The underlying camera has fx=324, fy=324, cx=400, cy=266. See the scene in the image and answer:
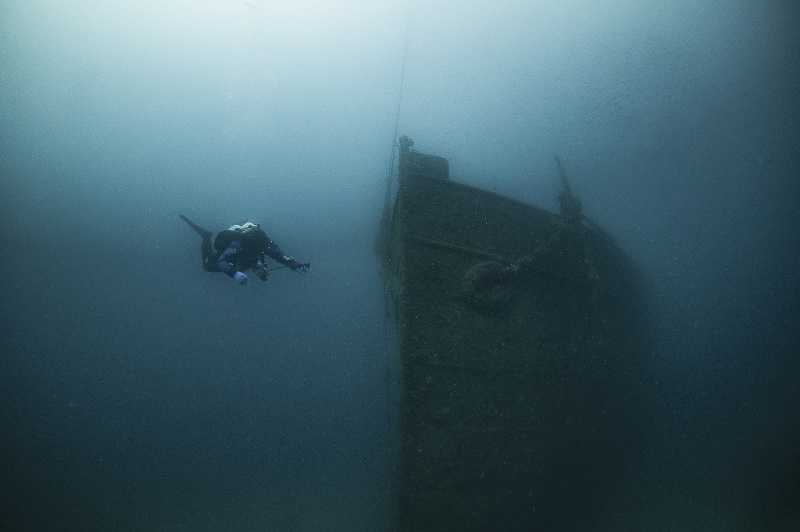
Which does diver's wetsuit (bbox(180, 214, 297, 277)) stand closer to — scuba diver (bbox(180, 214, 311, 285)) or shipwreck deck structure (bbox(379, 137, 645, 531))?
scuba diver (bbox(180, 214, 311, 285))

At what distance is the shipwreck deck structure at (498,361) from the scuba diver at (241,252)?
6.55 ft

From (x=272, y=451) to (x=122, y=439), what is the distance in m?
4.71

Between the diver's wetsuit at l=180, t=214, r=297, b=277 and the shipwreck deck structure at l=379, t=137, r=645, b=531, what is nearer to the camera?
the shipwreck deck structure at l=379, t=137, r=645, b=531

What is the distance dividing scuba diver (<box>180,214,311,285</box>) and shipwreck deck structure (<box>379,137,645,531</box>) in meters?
2.00

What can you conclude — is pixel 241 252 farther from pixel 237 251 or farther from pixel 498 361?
pixel 498 361

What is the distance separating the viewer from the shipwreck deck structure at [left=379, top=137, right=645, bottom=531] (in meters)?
2.99

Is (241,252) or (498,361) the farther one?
(241,252)

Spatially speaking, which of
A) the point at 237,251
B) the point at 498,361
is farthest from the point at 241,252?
the point at 498,361

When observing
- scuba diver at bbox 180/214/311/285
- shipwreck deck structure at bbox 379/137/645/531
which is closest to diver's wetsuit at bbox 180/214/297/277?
scuba diver at bbox 180/214/311/285

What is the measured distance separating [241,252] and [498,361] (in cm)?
359

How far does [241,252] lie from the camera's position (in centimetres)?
445

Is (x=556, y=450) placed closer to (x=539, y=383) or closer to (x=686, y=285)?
(x=539, y=383)

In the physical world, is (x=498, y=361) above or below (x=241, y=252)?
below

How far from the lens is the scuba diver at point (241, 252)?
13.8 ft
